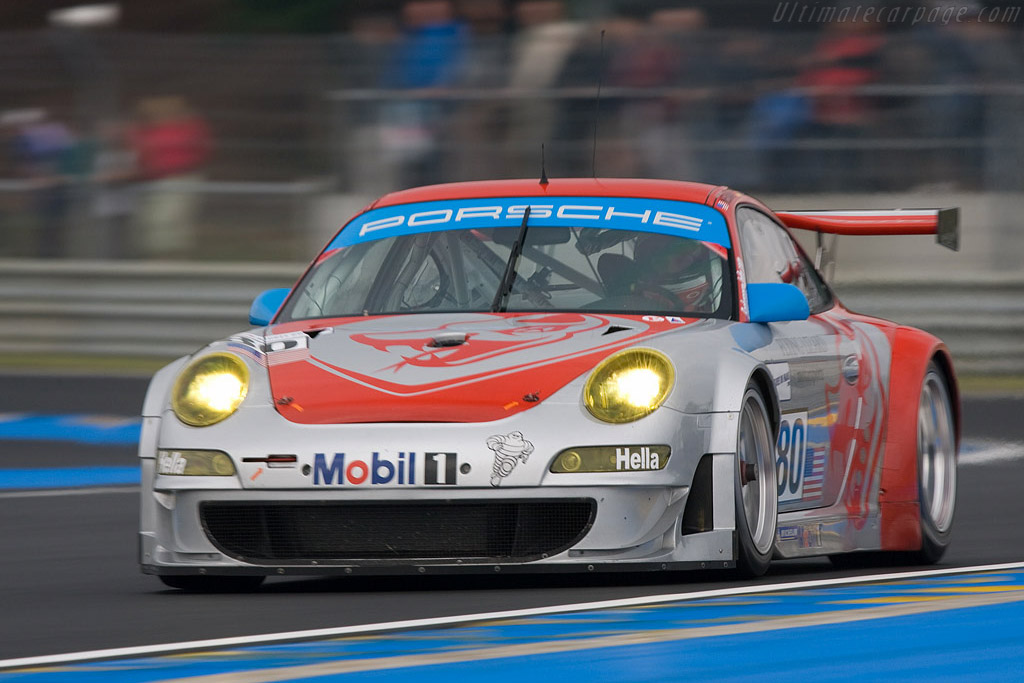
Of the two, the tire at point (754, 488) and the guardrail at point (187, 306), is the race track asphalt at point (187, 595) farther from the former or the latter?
the guardrail at point (187, 306)

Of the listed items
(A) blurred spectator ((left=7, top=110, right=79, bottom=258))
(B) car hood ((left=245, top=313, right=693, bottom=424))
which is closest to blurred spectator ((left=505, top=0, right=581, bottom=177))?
(A) blurred spectator ((left=7, top=110, right=79, bottom=258))

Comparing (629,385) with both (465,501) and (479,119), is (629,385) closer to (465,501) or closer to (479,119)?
(465,501)

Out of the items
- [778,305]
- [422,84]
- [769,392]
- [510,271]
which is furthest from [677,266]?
[422,84]

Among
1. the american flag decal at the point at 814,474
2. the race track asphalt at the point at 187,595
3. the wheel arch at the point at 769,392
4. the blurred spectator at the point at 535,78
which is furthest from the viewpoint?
the blurred spectator at the point at 535,78

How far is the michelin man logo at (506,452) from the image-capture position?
218 inches

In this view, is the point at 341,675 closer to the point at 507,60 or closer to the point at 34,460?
the point at 34,460

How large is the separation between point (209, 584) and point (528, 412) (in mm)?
1140

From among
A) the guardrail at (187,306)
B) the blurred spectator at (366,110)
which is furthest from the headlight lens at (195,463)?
the blurred spectator at (366,110)

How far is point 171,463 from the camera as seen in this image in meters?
5.81

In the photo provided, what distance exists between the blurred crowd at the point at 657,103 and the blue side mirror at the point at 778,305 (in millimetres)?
7186

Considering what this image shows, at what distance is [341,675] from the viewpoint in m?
4.19

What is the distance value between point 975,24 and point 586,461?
30.3 ft

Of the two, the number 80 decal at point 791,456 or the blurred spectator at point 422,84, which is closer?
the number 80 decal at point 791,456

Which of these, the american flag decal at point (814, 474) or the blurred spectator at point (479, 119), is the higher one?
the blurred spectator at point (479, 119)
